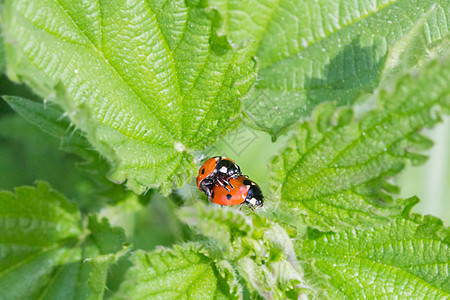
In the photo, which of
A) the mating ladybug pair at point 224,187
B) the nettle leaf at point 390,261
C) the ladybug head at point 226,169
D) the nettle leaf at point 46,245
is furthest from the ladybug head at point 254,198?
the nettle leaf at point 46,245

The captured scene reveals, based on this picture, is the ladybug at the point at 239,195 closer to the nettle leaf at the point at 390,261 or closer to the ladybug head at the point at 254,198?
the ladybug head at the point at 254,198

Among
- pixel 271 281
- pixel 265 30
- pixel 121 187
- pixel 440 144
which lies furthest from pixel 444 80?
pixel 440 144

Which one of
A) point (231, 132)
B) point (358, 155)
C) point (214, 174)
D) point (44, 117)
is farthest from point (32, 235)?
point (358, 155)

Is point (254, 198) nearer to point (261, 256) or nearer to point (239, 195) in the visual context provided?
point (239, 195)

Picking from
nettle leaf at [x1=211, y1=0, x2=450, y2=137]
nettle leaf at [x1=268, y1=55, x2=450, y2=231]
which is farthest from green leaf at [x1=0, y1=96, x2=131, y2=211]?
nettle leaf at [x1=268, y1=55, x2=450, y2=231]

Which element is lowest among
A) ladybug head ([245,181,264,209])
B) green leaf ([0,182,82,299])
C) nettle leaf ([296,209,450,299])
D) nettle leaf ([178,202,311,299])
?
green leaf ([0,182,82,299])

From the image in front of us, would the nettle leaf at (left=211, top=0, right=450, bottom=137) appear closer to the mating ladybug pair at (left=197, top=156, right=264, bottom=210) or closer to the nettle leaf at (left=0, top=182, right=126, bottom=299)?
the mating ladybug pair at (left=197, top=156, right=264, bottom=210)
